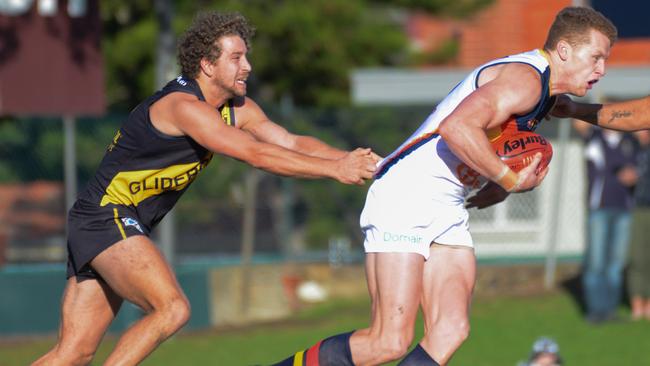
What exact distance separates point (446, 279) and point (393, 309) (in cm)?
34

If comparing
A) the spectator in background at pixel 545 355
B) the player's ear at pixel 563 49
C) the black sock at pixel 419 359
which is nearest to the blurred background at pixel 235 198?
the spectator in background at pixel 545 355

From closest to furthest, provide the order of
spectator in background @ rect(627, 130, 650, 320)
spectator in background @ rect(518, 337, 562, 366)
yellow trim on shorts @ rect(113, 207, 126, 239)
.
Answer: yellow trim on shorts @ rect(113, 207, 126, 239)
spectator in background @ rect(518, 337, 562, 366)
spectator in background @ rect(627, 130, 650, 320)

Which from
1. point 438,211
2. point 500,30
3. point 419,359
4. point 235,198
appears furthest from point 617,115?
point 500,30

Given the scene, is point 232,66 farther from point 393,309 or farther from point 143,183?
point 393,309

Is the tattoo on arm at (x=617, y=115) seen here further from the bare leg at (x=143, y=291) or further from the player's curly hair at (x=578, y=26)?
the bare leg at (x=143, y=291)

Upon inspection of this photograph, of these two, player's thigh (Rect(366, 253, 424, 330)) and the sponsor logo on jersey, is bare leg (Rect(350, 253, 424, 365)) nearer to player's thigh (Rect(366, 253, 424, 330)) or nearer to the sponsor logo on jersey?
player's thigh (Rect(366, 253, 424, 330))

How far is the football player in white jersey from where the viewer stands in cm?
598

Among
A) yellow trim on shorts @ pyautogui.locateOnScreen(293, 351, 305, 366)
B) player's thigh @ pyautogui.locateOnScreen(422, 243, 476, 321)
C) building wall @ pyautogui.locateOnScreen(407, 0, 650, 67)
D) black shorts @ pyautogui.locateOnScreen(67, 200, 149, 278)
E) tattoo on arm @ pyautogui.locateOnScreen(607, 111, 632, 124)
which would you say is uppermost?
building wall @ pyautogui.locateOnScreen(407, 0, 650, 67)

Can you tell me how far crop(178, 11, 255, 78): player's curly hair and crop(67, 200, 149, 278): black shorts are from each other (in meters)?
0.82

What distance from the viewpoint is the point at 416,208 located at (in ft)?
20.3

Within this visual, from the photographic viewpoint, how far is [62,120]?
13.5 m

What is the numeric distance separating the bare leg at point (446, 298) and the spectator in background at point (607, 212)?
5661 millimetres

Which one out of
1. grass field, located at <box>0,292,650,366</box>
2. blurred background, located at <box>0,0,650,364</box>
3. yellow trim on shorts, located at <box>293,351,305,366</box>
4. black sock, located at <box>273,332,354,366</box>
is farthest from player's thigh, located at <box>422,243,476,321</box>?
blurred background, located at <box>0,0,650,364</box>

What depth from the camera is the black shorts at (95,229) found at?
6363 millimetres
